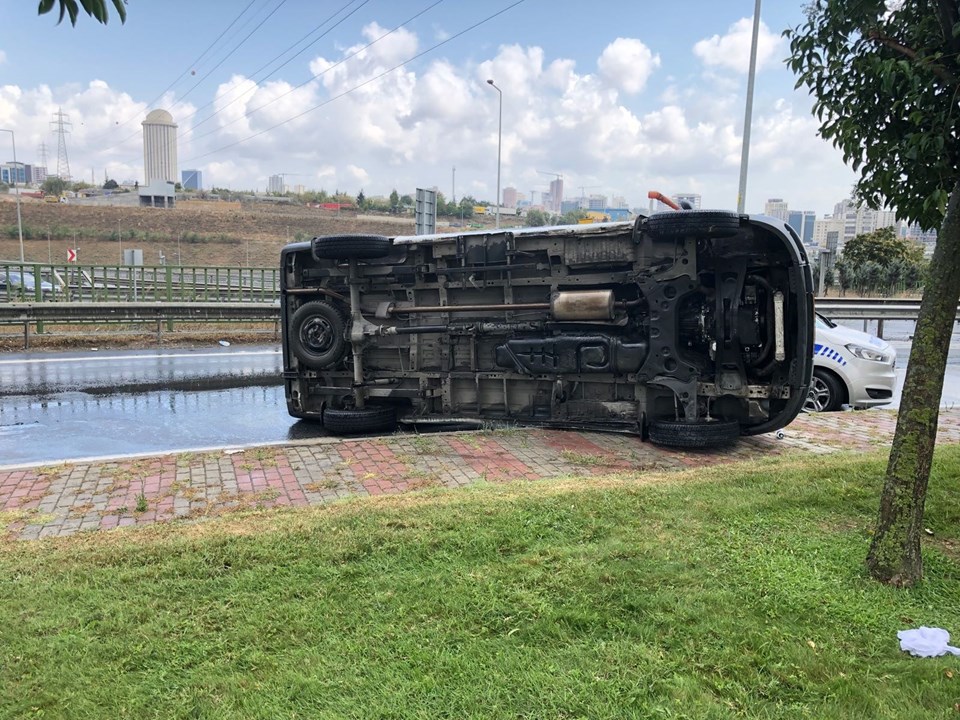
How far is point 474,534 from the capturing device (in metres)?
4.35

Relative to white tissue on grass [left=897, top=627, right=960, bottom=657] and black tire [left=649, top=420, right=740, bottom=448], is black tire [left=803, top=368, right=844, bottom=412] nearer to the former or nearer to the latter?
black tire [left=649, top=420, right=740, bottom=448]

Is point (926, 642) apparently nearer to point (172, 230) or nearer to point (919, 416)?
point (919, 416)

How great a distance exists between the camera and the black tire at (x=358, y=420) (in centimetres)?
831

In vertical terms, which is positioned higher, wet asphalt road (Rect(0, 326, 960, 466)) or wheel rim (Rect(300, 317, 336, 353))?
wheel rim (Rect(300, 317, 336, 353))

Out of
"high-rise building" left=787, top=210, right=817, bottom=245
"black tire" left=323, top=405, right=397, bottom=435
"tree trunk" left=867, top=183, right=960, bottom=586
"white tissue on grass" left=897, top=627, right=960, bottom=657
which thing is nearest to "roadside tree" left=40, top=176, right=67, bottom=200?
"high-rise building" left=787, top=210, right=817, bottom=245

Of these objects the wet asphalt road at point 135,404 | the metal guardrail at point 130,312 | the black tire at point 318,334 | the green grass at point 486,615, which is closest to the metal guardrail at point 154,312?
the metal guardrail at point 130,312

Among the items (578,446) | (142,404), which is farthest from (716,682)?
(142,404)

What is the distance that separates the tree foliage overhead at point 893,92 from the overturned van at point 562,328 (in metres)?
2.42

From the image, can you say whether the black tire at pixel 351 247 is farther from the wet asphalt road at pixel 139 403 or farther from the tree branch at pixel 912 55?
the tree branch at pixel 912 55

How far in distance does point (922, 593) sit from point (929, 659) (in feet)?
2.00

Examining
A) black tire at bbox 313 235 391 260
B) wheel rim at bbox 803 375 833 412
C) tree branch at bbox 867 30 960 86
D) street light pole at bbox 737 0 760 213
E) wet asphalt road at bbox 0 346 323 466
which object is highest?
street light pole at bbox 737 0 760 213

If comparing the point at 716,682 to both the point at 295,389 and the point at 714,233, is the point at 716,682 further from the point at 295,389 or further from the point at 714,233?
the point at 295,389

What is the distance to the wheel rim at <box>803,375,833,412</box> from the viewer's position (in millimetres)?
10047

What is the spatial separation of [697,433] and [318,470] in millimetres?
3599
